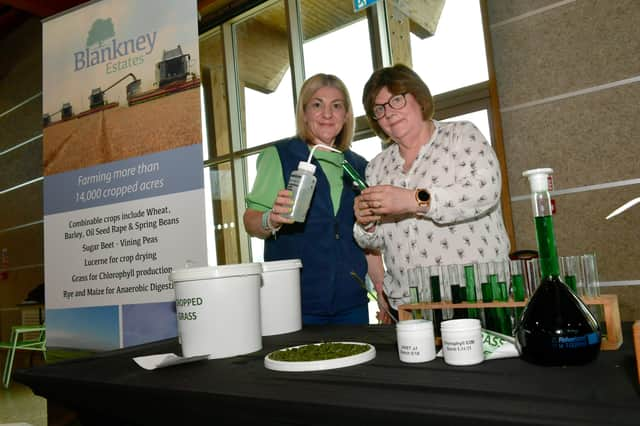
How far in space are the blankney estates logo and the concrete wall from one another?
1.96m

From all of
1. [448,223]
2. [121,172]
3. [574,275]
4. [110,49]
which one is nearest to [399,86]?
[448,223]

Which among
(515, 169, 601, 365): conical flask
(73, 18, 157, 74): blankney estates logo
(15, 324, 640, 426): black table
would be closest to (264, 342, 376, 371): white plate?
(15, 324, 640, 426): black table

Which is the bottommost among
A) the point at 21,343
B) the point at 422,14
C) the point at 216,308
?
the point at 21,343

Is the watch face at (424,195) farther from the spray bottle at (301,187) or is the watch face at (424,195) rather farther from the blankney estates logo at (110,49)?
the blankney estates logo at (110,49)

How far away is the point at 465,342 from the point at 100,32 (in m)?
2.50

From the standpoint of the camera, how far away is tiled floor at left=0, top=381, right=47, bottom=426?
3082mm

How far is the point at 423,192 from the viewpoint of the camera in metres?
1.12

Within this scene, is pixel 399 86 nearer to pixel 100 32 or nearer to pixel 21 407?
pixel 100 32

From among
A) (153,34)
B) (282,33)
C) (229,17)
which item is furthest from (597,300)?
(229,17)

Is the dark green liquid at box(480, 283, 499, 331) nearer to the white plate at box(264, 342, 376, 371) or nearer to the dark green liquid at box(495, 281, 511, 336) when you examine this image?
the dark green liquid at box(495, 281, 511, 336)

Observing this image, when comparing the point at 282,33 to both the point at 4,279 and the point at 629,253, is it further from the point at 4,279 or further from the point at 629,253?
the point at 4,279

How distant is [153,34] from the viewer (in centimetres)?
230

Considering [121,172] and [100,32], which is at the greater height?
[100,32]

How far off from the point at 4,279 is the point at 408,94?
21.5ft
